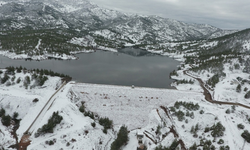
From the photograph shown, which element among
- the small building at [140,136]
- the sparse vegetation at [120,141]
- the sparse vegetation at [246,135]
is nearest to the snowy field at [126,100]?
the small building at [140,136]

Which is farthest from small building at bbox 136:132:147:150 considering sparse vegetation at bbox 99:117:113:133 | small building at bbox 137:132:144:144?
sparse vegetation at bbox 99:117:113:133

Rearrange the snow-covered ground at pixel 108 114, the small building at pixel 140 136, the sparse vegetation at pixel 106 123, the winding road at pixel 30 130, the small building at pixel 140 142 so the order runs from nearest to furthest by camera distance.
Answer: the winding road at pixel 30 130
the snow-covered ground at pixel 108 114
the small building at pixel 140 142
the small building at pixel 140 136
the sparse vegetation at pixel 106 123

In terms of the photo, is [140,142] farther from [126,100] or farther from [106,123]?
[126,100]

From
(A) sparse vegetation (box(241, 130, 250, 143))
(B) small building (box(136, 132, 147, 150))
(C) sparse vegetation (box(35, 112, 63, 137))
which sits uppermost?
(A) sparse vegetation (box(241, 130, 250, 143))

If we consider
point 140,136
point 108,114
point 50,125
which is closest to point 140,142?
point 140,136

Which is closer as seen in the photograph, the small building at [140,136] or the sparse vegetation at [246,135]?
the sparse vegetation at [246,135]

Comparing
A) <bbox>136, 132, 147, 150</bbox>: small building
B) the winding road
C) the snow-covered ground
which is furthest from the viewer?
<bbox>136, 132, 147, 150</bbox>: small building

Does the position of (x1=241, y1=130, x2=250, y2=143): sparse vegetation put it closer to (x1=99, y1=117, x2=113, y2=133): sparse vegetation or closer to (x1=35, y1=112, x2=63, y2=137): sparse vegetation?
(x1=99, y1=117, x2=113, y2=133): sparse vegetation

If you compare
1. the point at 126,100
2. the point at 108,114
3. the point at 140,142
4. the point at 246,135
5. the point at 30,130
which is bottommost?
the point at 140,142

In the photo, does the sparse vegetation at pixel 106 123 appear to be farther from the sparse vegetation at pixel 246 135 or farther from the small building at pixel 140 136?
the sparse vegetation at pixel 246 135

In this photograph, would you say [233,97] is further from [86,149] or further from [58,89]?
[58,89]

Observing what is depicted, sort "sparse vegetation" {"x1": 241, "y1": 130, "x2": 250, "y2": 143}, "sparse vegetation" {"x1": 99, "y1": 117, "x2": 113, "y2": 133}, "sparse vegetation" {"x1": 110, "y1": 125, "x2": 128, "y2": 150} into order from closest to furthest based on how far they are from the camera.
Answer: "sparse vegetation" {"x1": 110, "y1": 125, "x2": 128, "y2": 150} < "sparse vegetation" {"x1": 241, "y1": 130, "x2": 250, "y2": 143} < "sparse vegetation" {"x1": 99, "y1": 117, "x2": 113, "y2": 133}
